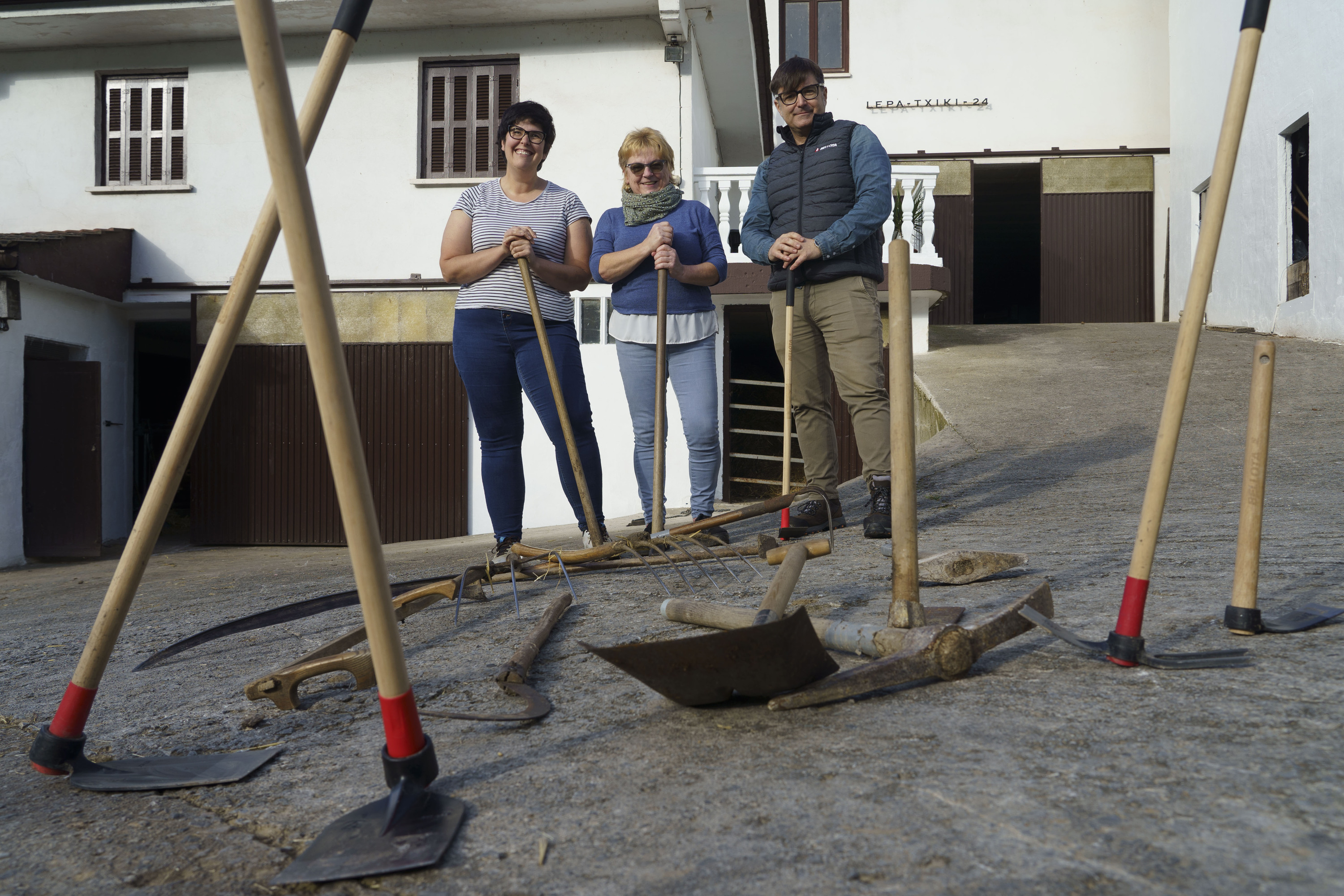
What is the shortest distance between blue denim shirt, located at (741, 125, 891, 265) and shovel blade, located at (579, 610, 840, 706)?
7.83 feet

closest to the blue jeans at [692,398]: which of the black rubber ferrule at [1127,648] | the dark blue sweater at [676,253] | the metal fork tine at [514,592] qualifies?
the dark blue sweater at [676,253]

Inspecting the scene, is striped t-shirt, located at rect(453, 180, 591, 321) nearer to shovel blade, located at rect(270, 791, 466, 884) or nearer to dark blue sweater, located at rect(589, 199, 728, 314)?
dark blue sweater, located at rect(589, 199, 728, 314)

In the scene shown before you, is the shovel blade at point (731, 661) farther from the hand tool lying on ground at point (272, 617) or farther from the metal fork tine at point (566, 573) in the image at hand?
the hand tool lying on ground at point (272, 617)

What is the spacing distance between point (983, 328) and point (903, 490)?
396 inches

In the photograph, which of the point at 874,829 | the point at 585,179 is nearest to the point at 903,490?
the point at 874,829

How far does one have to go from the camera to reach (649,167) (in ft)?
12.8

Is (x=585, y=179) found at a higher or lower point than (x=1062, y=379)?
higher

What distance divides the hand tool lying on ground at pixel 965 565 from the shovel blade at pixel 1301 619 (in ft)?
2.17

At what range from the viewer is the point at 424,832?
123 cm

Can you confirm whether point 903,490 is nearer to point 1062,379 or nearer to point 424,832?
point 424,832

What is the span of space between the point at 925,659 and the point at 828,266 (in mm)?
2397

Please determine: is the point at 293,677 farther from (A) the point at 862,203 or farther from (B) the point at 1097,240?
(B) the point at 1097,240

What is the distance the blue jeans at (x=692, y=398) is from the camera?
12.9ft

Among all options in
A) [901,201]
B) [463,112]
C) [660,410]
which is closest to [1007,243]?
[901,201]
